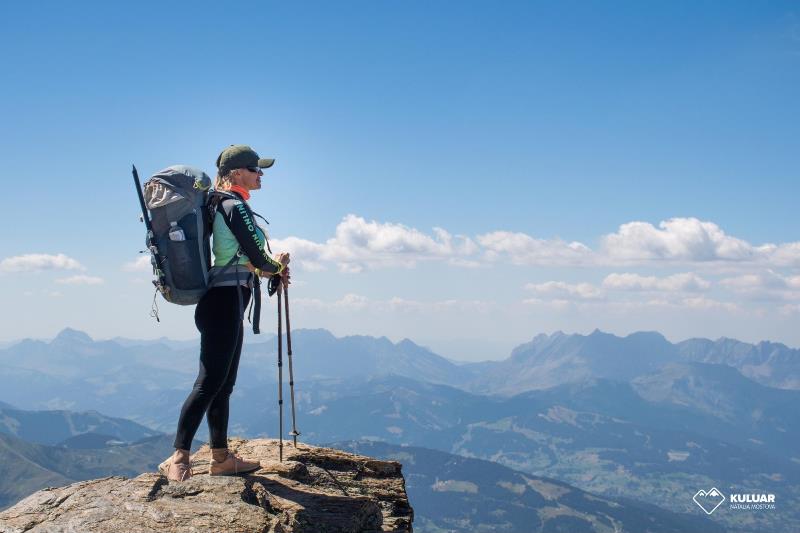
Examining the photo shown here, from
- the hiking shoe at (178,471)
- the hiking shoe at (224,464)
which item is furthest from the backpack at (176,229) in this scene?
the hiking shoe at (224,464)

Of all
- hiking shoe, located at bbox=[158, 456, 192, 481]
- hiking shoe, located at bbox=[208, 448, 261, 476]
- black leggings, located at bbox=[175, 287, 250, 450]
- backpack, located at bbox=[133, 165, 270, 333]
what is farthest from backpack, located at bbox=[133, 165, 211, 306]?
hiking shoe, located at bbox=[208, 448, 261, 476]

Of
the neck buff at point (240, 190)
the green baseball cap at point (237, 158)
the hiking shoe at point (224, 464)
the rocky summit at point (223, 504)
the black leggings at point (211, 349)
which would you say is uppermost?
the green baseball cap at point (237, 158)

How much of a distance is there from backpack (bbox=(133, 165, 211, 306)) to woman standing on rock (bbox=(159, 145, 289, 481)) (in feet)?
1.24

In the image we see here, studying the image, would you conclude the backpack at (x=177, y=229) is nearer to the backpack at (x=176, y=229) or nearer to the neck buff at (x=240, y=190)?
the backpack at (x=176, y=229)

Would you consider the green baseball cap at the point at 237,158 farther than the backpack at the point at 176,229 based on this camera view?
Yes

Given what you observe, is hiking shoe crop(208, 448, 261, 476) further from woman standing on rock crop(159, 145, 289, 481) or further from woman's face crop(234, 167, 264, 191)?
woman's face crop(234, 167, 264, 191)

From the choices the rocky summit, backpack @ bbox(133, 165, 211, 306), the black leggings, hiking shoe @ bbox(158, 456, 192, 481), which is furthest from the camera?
hiking shoe @ bbox(158, 456, 192, 481)

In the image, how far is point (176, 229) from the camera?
9.37 m

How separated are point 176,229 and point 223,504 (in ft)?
14.1

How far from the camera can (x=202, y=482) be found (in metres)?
9.97

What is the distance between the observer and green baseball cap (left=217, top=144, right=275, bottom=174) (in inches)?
410

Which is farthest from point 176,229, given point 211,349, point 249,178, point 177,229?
point 211,349

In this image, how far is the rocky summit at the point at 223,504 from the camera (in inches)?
338

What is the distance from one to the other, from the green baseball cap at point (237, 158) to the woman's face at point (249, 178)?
0.09 m
